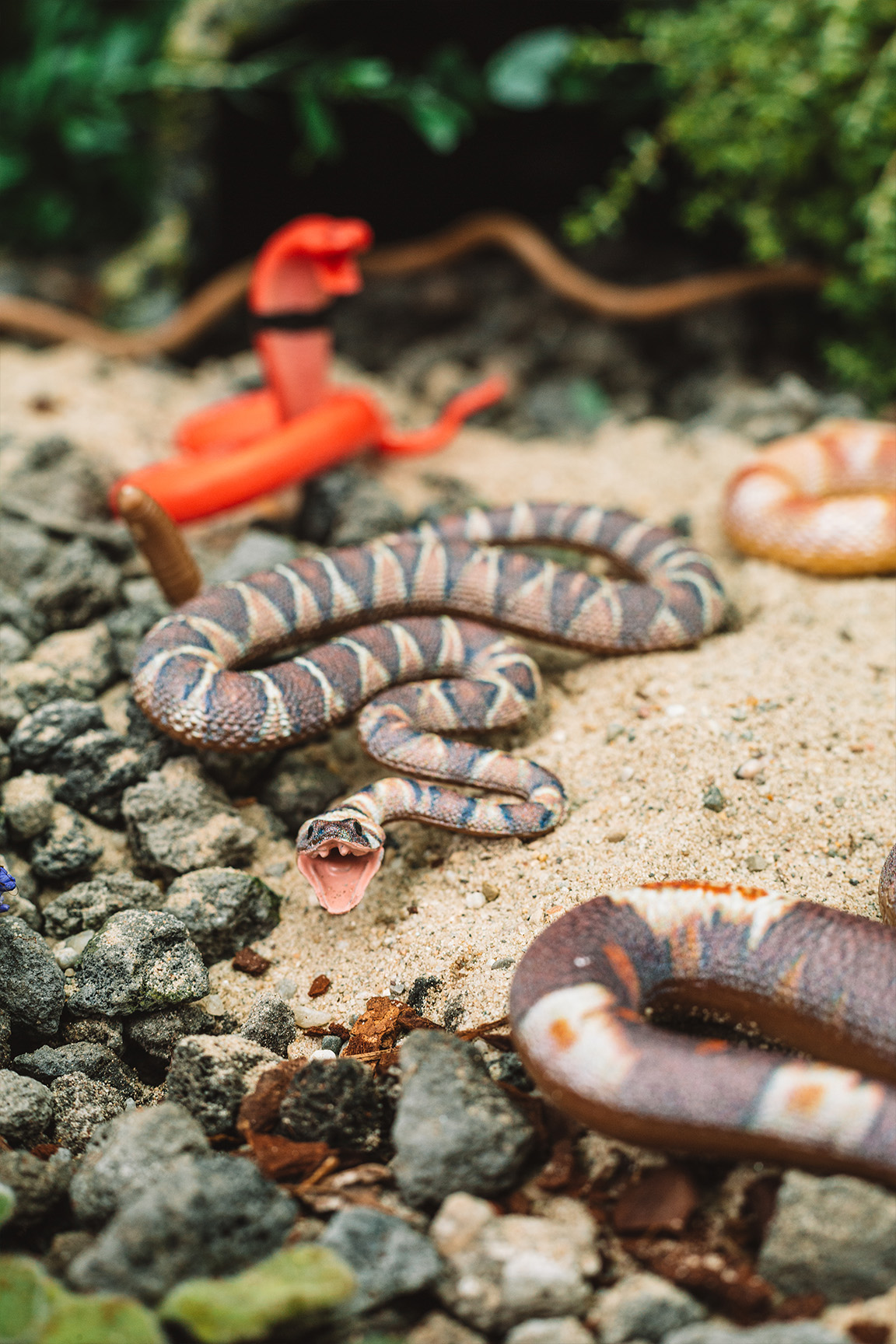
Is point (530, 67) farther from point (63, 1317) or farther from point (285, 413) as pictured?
point (63, 1317)

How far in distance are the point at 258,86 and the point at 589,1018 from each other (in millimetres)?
5724

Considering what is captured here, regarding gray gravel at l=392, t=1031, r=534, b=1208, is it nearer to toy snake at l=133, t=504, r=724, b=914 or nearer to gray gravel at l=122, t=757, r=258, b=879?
toy snake at l=133, t=504, r=724, b=914

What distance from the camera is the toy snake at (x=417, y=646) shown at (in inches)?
120

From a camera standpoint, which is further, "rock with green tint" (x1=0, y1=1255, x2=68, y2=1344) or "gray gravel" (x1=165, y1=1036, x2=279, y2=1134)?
"gray gravel" (x1=165, y1=1036, x2=279, y2=1134)

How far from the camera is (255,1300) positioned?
172 cm

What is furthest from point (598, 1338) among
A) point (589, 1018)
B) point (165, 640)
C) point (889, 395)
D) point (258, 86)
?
point (258, 86)

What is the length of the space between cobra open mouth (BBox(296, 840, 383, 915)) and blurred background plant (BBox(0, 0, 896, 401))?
377 cm

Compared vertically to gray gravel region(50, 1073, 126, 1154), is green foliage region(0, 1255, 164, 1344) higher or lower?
higher

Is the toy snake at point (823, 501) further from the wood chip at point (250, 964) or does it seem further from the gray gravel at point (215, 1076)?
the gray gravel at point (215, 1076)

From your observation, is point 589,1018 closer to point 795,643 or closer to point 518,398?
point 795,643

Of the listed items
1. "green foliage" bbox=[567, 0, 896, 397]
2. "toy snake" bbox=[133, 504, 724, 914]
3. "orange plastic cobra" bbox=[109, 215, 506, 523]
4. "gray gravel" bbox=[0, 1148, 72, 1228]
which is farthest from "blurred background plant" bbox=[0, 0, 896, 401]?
"gray gravel" bbox=[0, 1148, 72, 1228]

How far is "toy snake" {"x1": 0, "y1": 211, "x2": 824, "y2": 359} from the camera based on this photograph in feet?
19.0

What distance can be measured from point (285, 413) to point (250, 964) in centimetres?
273

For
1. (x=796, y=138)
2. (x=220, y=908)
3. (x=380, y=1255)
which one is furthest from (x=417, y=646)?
(x=796, y=138)
